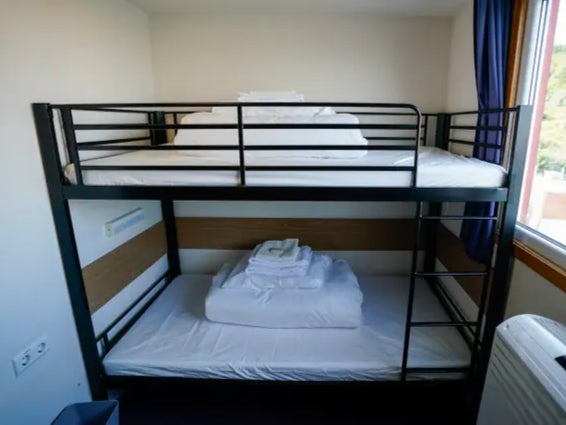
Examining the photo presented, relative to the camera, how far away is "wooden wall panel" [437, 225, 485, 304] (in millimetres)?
1971

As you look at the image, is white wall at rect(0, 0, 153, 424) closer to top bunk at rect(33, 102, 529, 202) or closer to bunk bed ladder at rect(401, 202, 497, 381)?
top bunk at rect(33, 102, 529, 202)

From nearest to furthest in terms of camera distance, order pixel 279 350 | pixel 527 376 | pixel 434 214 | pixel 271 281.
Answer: pixel 527 376 → pixel 279 350 → pixel 271 281 → pixel 434 214

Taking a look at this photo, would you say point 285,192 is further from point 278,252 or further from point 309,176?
point 278,252

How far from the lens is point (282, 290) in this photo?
6.88 feet

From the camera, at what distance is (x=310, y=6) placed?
2.22 metres

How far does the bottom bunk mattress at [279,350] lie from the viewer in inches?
67.9

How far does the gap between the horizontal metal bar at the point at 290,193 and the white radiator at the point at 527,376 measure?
546 mm

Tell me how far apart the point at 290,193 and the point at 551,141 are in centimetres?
122

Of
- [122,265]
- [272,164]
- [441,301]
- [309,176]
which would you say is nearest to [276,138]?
[272,164]

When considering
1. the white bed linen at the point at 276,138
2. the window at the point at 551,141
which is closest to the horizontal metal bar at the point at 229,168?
the white bed linen at the point at 276,138

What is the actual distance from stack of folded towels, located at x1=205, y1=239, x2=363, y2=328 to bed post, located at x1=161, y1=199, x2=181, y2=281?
722 mm

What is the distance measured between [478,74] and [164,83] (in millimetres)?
2151

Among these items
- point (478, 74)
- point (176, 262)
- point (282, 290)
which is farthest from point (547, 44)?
point (176, 262)

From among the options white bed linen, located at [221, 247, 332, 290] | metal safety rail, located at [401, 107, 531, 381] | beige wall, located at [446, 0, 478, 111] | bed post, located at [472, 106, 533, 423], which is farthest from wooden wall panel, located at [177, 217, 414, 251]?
bed post, located at [472, 106, 533, 423]
